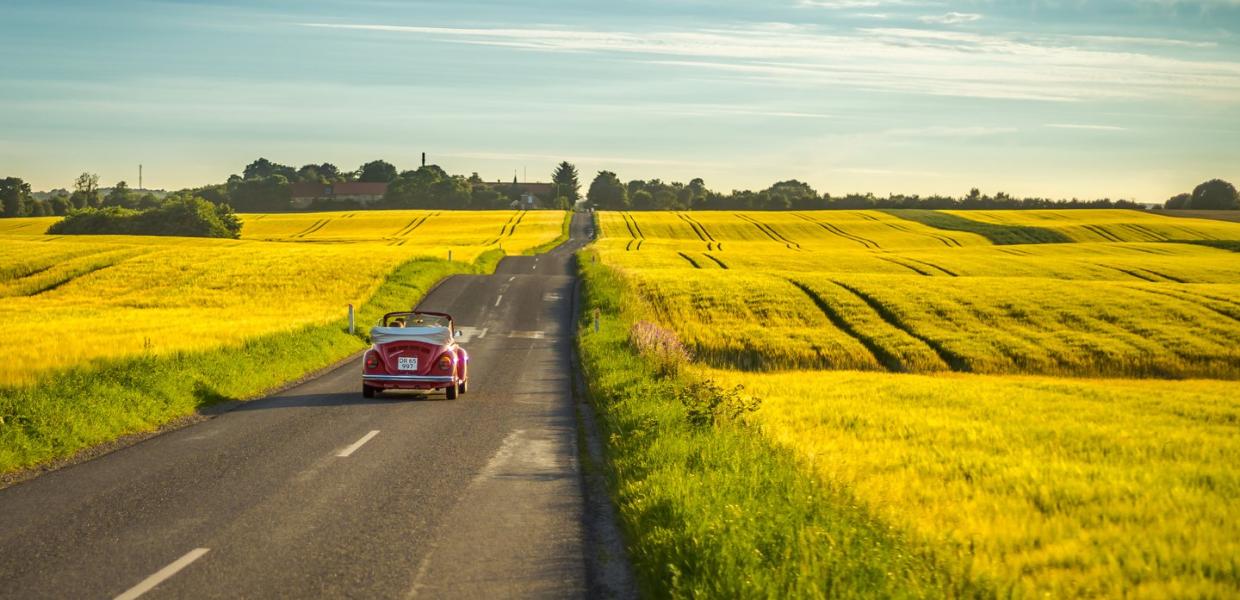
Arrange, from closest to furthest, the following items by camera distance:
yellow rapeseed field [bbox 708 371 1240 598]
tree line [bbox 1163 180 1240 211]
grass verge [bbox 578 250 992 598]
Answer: grass verge [bbox 578 250 992 598], yellow rapeseed field [bbox 708 371 1240 598], tree line [bbox 1163 180 1240 211]

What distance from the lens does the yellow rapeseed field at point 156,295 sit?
782 inches

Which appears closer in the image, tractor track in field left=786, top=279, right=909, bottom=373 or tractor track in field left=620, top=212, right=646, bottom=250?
tractor track in field left=786, top=279, right=909, bottom=373

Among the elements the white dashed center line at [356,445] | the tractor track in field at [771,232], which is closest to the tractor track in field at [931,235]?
the tractor track in field at [771,232]

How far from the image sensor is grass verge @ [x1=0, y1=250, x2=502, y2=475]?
1199 cm

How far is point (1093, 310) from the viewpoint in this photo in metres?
33.8

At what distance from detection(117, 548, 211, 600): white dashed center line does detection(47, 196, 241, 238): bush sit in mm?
91914

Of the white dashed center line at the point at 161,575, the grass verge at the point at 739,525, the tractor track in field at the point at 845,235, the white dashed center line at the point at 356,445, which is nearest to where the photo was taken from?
the grass verge at the point at 739,525

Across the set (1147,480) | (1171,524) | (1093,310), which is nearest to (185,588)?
(1171,524)

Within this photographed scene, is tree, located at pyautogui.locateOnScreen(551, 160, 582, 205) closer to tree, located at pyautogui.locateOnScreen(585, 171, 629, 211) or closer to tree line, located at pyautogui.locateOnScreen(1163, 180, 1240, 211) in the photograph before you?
tree, located at pyautogui.locateOnScreen(585, 171, 629, 211)

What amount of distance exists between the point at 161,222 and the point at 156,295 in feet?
204

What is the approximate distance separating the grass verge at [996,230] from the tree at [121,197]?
125 meters

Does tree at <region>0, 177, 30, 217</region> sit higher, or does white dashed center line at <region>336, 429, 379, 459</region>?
tree at <region>0, 177, 30, 217</region>

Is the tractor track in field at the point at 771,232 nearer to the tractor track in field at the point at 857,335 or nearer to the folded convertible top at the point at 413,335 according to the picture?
the tractor track in field at the point at 857,335

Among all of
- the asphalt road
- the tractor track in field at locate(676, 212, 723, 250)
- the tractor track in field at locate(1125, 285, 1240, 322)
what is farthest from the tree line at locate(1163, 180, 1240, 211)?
the asphalt road
